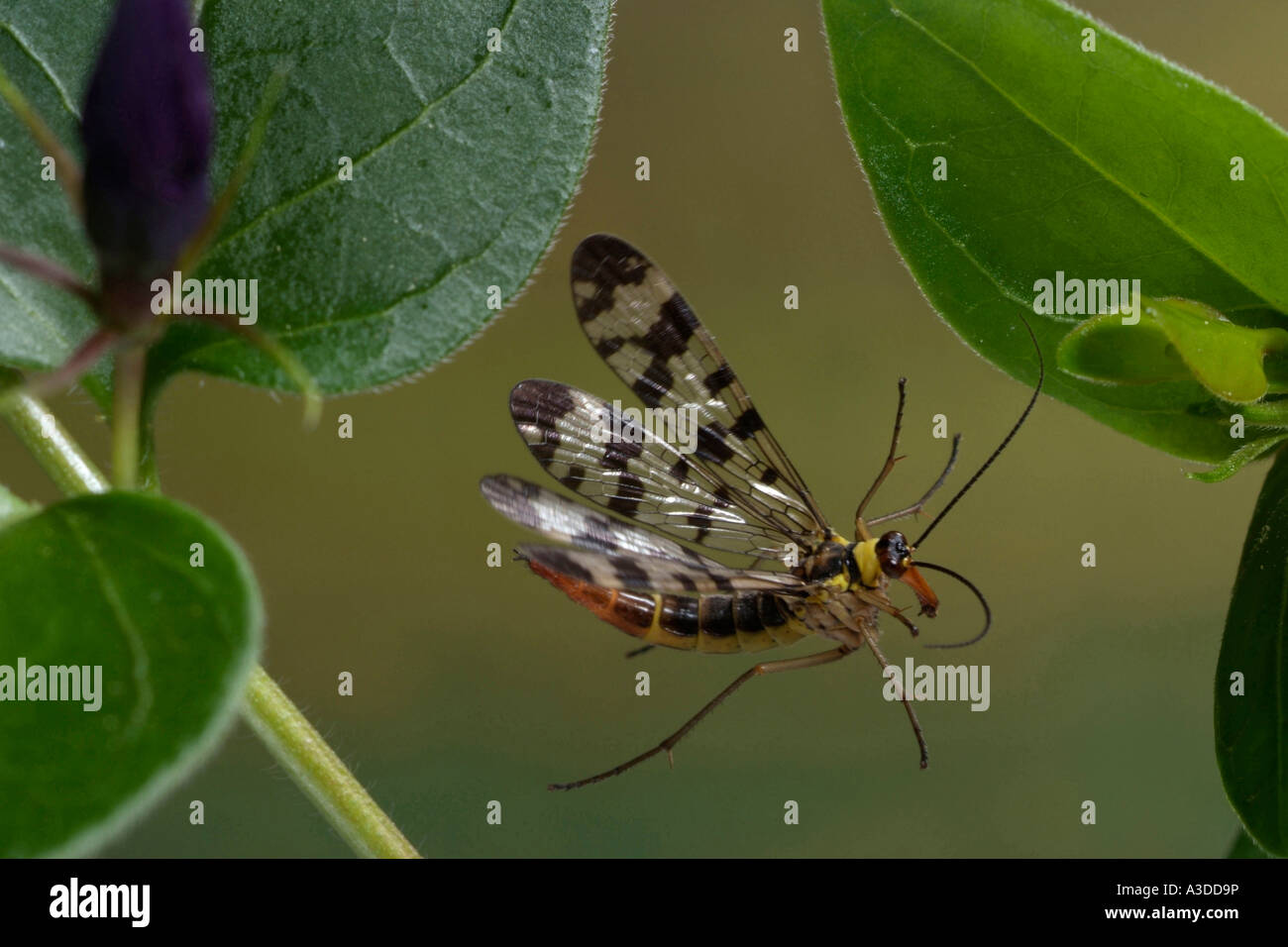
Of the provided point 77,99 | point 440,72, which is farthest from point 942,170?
point 77,99

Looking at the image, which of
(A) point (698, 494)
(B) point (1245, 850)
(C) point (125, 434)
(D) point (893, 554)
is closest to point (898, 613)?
(D) point (893, 554)

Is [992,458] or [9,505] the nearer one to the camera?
[9,505]

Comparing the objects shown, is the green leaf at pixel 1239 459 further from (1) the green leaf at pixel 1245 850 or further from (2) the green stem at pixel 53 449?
(2) the green stem at pixel 53 449

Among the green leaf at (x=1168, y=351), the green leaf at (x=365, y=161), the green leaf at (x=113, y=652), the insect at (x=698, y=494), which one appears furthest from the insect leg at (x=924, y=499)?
the green leaf at (x=113, y=652)

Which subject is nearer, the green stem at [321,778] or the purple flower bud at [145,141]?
the purple flower bud at [145,141]

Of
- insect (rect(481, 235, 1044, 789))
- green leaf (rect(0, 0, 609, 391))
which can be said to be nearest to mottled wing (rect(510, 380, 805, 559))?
insect (rect(481, 235, 1044, 789))

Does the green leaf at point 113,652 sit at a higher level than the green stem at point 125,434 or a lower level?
lower

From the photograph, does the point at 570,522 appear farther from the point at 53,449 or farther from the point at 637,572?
the point at 53,449
